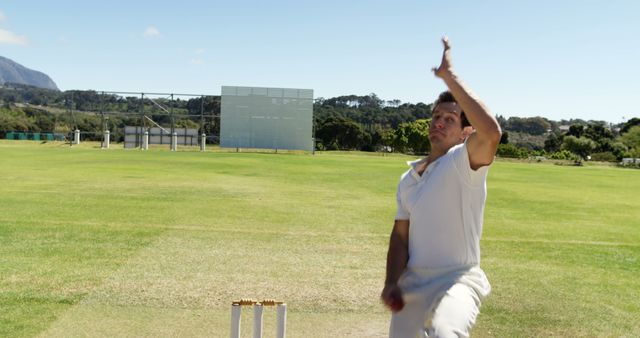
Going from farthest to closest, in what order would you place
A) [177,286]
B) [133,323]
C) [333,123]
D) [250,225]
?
[333,123] < [250,225] < [177,286] < [133,323]

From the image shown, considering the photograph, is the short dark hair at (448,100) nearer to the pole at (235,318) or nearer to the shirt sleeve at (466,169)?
the shirt sleeve at (466,169)

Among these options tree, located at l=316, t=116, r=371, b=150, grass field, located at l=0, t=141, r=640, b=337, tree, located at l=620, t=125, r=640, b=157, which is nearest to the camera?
grass field, located at l=0, t=141, r=640, b=337

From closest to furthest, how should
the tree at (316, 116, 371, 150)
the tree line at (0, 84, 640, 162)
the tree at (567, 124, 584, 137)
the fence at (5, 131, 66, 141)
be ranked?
1. the tree line at (0, 84, 640, 162)
2. the fence at (5, 131, 66, 141)
3. the tree at (316, 116, 371, 150)
4. the tree at (567, 124, 584, 137)

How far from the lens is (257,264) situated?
1014 centimetres

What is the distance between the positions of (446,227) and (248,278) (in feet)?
19.3

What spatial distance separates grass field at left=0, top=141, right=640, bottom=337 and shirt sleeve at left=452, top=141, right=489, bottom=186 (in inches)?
142

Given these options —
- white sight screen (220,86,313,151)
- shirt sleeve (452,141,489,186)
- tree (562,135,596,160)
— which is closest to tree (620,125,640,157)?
tree (562,135,596,160)

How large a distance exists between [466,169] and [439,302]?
28.3 inches

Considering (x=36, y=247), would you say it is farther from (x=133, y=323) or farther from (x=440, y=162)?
(x=440, y=162)

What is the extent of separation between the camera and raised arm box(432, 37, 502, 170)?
3371mm

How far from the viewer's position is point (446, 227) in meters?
3.59

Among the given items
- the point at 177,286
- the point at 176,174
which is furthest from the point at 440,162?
the point at 176,174

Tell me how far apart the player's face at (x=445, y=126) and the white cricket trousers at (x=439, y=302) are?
738 mm

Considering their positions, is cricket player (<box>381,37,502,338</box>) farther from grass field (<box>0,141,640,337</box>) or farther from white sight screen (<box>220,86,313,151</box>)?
white sight screen (<box>220,86,313,151</box>)
